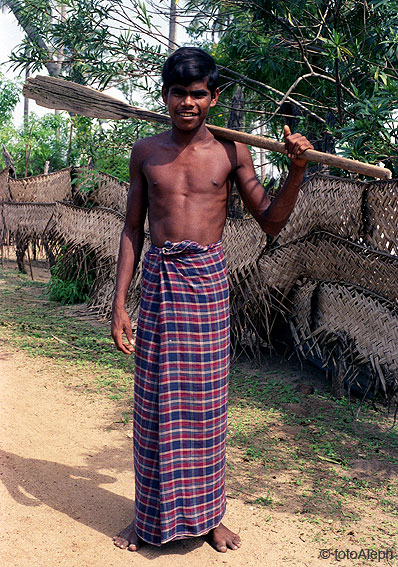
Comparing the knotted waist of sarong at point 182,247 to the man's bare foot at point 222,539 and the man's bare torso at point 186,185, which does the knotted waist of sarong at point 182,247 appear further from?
the man's bare foot at point 222,539

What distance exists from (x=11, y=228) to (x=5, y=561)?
745 cm

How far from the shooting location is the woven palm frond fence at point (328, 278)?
3711 mm

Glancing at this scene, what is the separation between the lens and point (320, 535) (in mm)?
2719

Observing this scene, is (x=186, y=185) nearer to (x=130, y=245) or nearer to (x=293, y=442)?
(x=130, y=245)

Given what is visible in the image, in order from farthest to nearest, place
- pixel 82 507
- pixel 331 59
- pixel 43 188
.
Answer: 1. pixel 43 188
2. pixel 331 59
3. pixel 82 507

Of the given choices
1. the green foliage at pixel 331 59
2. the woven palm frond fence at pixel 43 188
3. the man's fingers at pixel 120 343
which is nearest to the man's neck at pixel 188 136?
the man's fingers at pixel 120 343

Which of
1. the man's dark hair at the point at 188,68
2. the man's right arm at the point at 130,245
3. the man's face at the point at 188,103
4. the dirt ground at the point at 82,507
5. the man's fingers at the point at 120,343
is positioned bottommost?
the dirt ground at the point at 82,507

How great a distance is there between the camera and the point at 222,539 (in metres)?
2.60

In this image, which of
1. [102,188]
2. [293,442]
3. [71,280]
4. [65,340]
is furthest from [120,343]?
[71,280]

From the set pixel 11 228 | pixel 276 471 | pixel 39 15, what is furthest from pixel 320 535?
pixel 11 228

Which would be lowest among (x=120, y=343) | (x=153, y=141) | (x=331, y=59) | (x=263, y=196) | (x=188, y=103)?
(x=120, y=343)

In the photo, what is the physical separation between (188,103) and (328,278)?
7.62 ft

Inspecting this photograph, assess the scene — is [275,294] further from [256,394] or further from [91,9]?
[91,9]

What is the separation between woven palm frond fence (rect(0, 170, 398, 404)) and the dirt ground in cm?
123
